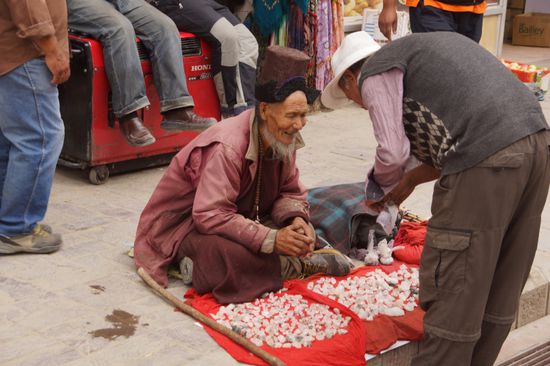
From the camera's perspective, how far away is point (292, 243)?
12.9ft

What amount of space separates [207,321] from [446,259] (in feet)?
3.43

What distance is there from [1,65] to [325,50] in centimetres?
402

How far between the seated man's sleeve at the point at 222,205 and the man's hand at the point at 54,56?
0.92 m

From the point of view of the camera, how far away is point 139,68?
558 centimetres

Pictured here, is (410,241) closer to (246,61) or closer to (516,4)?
(246,61)

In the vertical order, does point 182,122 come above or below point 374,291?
above

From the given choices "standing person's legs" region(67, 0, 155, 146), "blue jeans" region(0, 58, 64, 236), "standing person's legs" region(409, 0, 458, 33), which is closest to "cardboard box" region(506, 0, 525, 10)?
"standing person's legs" region(409, 0, 458, 33)

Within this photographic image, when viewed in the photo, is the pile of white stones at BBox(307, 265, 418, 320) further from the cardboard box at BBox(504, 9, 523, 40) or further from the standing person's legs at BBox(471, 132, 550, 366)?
the cardboard box at BBox(504, 9, 523, 40)

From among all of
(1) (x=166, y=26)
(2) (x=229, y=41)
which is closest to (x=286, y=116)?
(1) (x=166, y=26)

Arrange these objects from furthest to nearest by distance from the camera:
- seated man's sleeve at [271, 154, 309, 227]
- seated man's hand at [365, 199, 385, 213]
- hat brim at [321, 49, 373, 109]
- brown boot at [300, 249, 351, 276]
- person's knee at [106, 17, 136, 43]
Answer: person's knee at [106, 17, 136, 43], brown boot at [300, 249, 351, 276], seated man's sleeve at [271, 154, 309, 227], seated man's hand at [365, 199, 385, 213], hat brim at [321, 49, 373, 109]

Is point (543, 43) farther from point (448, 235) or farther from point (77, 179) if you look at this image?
point (448, 235)

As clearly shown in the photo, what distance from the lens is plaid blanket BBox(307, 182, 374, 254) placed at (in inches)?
185

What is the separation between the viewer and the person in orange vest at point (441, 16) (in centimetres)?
609

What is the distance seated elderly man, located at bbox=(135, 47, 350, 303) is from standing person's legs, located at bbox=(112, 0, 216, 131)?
1553 millimetres
